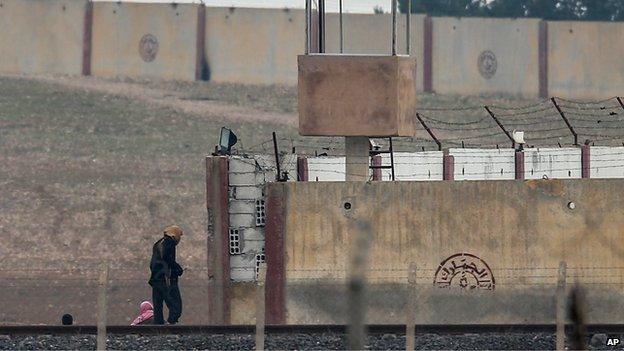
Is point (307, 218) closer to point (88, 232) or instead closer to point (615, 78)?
point (88, 232)

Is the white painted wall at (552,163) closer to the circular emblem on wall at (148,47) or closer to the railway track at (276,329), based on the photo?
the railway track at (276,329)

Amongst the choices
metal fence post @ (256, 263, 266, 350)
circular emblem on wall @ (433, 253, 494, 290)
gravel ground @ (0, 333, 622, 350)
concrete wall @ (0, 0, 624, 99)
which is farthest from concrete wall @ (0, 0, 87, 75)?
metal fence post @ (256, 263, 266, 350)

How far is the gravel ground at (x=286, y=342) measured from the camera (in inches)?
663

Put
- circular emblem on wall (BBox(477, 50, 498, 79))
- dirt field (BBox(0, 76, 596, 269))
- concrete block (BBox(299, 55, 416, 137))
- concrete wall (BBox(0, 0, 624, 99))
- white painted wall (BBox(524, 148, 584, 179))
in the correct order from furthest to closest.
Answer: circular emblem on wall (BBox(477, 50, 498, 79)) < concrete wall (BBox(0, 0, 624, 99)) < dirt field (BBox(0, 76, 596, 269)) < white painted wall (BBox(524, 148, 584, 179)) < concrete block (BBox(299, 55, 416, 137))

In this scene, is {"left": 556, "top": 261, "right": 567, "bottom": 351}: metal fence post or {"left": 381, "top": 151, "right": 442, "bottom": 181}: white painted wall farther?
{"left": 381, "top": 151, "right": 442, "bottom": 181}: white painted wall

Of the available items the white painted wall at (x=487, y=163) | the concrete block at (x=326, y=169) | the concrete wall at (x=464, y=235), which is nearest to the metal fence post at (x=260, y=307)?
the concrete wall at (x=464, y=235)

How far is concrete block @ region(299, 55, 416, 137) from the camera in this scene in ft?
67.4

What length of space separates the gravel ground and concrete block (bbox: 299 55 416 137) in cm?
376

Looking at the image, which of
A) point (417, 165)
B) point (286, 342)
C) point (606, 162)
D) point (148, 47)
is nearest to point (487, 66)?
point (148, 47)

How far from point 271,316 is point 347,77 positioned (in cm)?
326

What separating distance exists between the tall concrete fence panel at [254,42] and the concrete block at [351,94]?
3763 centimetres

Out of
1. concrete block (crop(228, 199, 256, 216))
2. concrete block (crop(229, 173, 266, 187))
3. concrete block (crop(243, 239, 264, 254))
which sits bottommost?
concrete block (crop(243, 239, 264, 254))

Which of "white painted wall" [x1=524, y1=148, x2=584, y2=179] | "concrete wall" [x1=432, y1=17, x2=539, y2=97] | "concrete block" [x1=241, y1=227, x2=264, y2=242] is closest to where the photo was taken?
"concrete block" [x1=241, y1=227, x2=264, y2=242]

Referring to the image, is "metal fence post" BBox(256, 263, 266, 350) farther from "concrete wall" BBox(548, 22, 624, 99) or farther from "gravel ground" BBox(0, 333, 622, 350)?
"concrete wall" BBox(548, 22, 624, 99)
